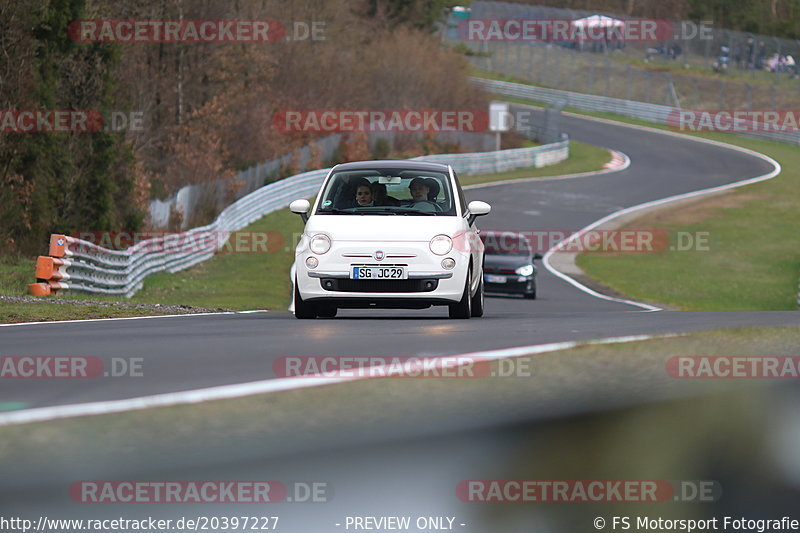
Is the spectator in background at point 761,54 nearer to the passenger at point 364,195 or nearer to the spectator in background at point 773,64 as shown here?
the spectator in background at point 773,64

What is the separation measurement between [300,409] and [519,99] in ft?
279

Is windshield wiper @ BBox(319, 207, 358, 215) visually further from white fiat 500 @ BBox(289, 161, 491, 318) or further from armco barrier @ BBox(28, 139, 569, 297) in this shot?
armco barrier @ BBox(28, 139, 569, 297)

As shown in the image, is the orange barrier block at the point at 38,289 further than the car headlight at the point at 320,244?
Yes

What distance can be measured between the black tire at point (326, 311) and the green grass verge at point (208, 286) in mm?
2872

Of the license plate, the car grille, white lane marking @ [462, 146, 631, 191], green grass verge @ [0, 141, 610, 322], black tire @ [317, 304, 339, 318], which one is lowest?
white lane marking @ [462, 146, 631, 191]

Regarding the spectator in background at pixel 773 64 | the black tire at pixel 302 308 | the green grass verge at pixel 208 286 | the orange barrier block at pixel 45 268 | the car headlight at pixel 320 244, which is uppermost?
the spectator in background at pixel 773 64

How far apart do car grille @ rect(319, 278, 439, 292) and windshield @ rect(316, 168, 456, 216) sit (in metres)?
0.88

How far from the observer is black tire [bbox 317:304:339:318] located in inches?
500

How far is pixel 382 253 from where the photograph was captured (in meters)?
11.6

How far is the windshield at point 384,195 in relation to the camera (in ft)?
40.5

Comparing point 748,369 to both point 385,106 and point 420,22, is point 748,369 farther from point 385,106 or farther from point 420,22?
point 420,22

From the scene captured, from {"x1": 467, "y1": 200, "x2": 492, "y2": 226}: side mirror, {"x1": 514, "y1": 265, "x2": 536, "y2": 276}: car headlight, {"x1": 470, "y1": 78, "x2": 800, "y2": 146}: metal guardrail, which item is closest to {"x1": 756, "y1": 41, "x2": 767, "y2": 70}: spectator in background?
{"x1": 470, "y1": 78, "x2": 800, "y2": 146}: metal guardrail

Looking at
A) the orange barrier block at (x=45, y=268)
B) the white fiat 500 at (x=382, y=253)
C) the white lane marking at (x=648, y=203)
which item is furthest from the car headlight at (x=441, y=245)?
the orange barrier block at (x=45, y=268)

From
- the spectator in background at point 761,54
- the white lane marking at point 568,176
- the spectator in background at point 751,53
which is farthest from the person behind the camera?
the spectator in background at point 761,54
